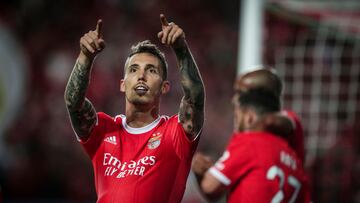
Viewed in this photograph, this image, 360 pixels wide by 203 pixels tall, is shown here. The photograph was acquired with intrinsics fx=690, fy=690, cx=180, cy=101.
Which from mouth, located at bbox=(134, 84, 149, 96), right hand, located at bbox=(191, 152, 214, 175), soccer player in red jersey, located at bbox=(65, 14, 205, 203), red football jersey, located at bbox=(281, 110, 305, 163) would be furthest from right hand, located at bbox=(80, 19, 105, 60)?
red football jersey, located at bbox=(281, 110, 305, 163)

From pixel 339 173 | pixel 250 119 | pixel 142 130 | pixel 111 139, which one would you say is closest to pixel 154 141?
pixel 142 130

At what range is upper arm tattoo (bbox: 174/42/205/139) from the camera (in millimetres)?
3219

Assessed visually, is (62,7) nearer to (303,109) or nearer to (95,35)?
(303,109)

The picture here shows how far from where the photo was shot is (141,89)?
329 cm

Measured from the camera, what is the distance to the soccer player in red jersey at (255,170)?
3199mm

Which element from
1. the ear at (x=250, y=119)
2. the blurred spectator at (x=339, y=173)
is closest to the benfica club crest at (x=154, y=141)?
Answer: the ear at (x=250, y=119)

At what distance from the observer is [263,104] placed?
3.40 metres

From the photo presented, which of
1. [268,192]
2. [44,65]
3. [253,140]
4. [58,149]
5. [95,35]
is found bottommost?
[58,149]

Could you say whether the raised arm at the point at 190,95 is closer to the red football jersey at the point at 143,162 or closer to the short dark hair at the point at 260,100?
the red football jersey at the point at 143,162

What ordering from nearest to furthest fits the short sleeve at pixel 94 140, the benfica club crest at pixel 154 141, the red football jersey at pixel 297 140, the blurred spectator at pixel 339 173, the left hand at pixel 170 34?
the left hand at pixel 170 34 < the benfica club crest at pixel 154 141 < the short sleeve at pixel 94 140 < the red football jersey at pixel 297 140 < the blurred spectator at pixel 339 173

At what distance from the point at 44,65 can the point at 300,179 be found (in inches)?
310

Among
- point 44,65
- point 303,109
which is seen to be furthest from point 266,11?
point 44,65

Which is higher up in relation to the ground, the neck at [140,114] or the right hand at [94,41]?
the right hand at [94,41]

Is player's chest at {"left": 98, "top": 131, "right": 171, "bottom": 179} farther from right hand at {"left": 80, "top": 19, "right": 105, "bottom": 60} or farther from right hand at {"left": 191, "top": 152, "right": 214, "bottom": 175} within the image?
right hand at {"left": 80, "top": 19, "right": 105, "bottom": 60}
